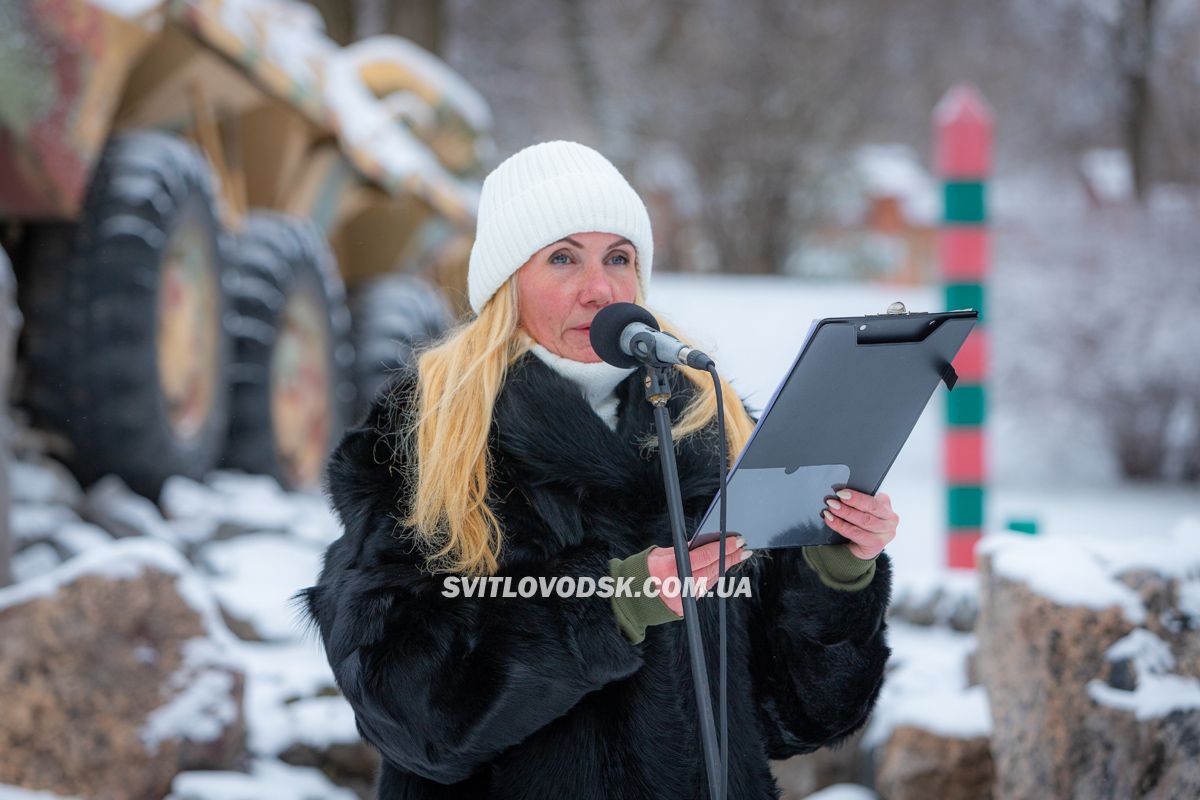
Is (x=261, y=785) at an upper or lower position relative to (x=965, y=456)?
lower

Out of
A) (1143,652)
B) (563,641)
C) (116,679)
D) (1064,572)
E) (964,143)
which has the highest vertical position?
(964,143)

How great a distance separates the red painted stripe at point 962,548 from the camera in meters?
4.64

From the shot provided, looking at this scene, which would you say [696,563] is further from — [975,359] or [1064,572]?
[975,359]

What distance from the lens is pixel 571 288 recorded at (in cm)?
186

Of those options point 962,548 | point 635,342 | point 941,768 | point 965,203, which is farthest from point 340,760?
point 965,203

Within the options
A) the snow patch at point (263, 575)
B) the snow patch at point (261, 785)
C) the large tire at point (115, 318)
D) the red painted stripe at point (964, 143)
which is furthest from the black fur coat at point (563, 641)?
the red painted stripe at point (964, 143)

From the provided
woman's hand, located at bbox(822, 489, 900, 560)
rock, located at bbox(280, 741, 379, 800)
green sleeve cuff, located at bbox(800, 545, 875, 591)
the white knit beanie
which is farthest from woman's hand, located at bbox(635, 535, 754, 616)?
rock, located at bbox(280, 741, 379, 800)

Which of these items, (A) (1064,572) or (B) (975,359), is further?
(B) (975,359)

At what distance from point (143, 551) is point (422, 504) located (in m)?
1.78

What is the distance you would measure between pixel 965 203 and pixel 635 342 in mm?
3431

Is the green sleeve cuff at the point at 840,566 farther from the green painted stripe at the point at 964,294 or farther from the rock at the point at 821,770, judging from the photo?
the green painted stripe at the point at 964,294

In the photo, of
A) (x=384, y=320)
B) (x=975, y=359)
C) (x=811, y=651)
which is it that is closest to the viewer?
(x=811, y=651)

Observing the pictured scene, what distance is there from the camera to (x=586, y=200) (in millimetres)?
1864

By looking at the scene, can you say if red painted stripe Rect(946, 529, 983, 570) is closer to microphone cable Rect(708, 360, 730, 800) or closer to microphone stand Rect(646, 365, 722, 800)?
microphone cable Rect(708, 360, 730, 800)
